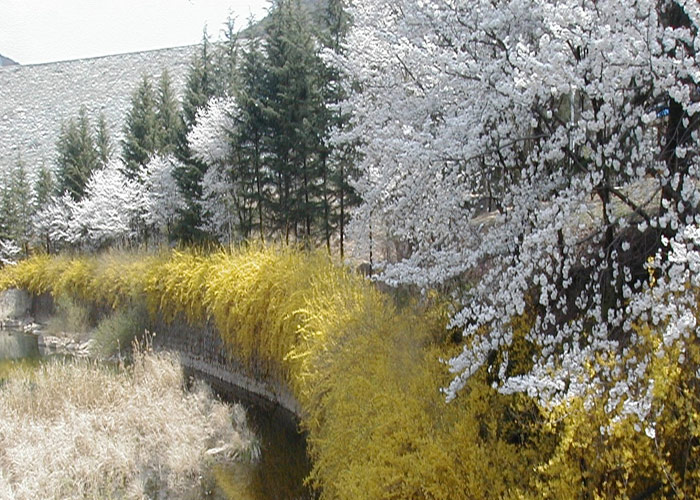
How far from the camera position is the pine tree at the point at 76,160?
27.2 metres

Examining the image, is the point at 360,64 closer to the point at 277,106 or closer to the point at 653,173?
the point at 653,173

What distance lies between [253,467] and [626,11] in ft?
20.5

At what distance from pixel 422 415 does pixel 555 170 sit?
192cm

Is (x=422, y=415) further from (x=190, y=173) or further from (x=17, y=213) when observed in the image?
(x=17, y=213)

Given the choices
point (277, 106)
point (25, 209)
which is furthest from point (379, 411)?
point (25, 209)

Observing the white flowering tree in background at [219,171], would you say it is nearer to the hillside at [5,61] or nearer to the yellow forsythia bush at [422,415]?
the yellow forsythia bush at [422,415]

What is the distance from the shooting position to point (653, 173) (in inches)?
150

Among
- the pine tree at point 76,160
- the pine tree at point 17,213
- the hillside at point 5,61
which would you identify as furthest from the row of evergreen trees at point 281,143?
the hillside at point 5,61

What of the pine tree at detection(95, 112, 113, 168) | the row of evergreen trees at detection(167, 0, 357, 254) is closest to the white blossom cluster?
the pine tree at detection(95, 112, 113, 168)

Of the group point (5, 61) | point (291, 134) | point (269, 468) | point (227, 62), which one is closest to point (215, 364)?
point (269, 468)

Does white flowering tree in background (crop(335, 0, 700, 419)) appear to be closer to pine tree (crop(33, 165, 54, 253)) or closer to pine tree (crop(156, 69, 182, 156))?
pine tree (crop(156, 69, 182, 156))

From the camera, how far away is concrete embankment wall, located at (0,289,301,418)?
32.7 feet

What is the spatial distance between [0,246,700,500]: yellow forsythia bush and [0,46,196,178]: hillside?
36.2 meters

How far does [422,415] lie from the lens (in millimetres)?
4508
